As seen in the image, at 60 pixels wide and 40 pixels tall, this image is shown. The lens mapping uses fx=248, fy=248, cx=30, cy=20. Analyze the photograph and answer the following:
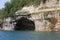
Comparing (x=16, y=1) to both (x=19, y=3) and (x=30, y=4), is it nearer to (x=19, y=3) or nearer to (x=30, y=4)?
(x=19, y=3)

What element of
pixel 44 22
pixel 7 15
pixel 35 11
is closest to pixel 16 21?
pixel 7 15

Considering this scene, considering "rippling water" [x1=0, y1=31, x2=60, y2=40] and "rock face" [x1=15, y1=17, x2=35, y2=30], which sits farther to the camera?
"rock face" [x1=15, y1=17, x2=35, y2=30]

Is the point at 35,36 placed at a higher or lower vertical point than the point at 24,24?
lower

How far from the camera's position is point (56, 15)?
5269 centimetres

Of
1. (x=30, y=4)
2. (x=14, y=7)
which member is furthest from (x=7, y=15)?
(x=30, y=4)

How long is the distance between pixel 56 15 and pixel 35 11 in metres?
7.70

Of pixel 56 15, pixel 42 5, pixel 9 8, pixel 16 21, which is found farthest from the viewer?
pixel 9 8

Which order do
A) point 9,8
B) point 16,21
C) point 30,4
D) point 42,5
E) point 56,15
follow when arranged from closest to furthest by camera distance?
1. point 56,15
2. point 42,5
3. point 30,4
4. point 16,21
5. point 9,8

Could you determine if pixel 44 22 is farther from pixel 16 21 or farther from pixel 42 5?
pixel 16 21

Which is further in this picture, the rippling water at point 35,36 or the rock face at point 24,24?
the rock face at point 24,24

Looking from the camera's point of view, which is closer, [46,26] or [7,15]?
[46,26]

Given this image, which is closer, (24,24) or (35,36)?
(35,36)

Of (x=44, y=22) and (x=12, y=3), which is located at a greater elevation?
(x=12, y=3)

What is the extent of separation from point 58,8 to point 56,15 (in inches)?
62.2
